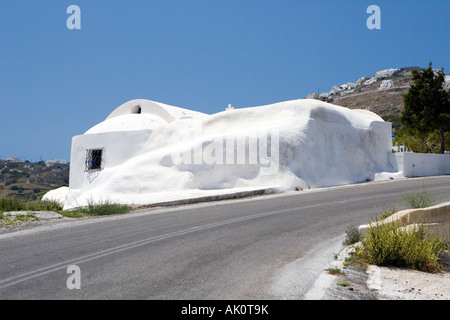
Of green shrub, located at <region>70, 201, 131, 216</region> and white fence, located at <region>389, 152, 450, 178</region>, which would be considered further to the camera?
white fence, located at <region>389, 152, 450, 178</region>

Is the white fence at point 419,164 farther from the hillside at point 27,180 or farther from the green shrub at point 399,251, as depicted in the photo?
the hillside at point 27,180

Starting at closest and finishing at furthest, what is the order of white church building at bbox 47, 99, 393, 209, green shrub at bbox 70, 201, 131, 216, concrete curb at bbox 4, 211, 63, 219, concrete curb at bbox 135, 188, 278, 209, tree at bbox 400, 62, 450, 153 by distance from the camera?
concrete curb at bbox 4, 211, 63, 219
green shrub at bbox 70, 201, 131, 216
concrete curb at bbox 135, 188, 278, 209
white church building at bbox 47, 99, 393, 209
tree at bbox 400, 62, 450, 153

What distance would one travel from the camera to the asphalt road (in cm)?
489

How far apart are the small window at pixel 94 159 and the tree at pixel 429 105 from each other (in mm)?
28735

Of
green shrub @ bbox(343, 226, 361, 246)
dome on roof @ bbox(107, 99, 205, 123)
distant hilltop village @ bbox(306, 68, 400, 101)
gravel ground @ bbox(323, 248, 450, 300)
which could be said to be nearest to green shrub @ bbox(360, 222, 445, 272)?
gravel ground @ bbox(323, 248, 450, 300)

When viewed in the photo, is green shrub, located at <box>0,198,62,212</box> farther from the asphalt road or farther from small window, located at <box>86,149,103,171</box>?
small window, located at <box>86,149,103,171</box>

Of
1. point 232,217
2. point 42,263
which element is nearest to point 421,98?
point 232,217

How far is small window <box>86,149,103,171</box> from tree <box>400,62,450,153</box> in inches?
1131

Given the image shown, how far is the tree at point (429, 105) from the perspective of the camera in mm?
34156

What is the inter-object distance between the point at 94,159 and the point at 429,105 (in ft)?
97.8

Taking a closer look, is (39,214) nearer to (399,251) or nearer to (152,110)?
(399,251)

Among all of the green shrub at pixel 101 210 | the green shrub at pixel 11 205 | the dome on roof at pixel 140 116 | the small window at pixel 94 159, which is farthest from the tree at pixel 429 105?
the green shrub at pixel 11 205

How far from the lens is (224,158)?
21.9 m

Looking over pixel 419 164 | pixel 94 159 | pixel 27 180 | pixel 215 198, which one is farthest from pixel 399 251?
pixel 27 180
